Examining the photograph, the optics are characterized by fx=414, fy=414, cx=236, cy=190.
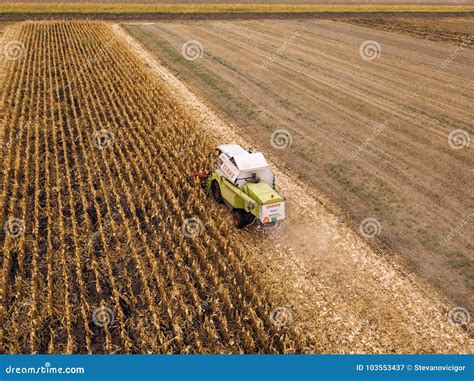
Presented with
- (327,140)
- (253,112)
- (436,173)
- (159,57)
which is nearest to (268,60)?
(159,57)

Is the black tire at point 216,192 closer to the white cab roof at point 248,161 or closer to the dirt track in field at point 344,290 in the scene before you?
the white cab roof at point 248,161

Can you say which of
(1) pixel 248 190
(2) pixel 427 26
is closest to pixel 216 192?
(1) pixel 248 190

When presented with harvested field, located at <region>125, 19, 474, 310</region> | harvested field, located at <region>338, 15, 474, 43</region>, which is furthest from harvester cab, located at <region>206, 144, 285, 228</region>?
harvested field, located at <region>338, 15, 474, 43</region>

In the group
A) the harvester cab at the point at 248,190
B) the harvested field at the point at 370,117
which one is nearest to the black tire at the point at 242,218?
the harvester cab at the point at 248,190

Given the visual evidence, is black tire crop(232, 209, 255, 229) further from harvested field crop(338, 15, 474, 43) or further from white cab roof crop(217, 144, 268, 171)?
harvested field crop(338, 15, 474, 43)

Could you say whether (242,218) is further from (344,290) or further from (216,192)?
(344,290)
